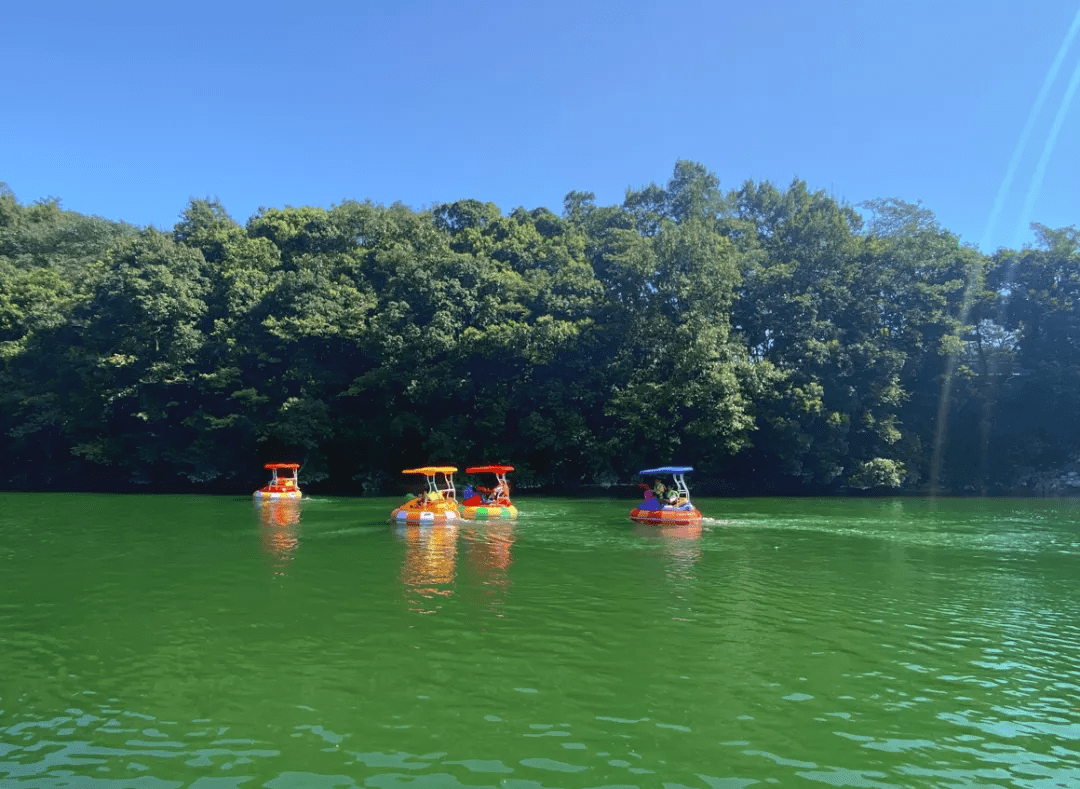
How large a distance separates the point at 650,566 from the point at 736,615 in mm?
5451

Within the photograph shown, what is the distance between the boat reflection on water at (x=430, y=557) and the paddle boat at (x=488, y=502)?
2.07 meters

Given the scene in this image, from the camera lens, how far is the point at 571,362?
1912 inches

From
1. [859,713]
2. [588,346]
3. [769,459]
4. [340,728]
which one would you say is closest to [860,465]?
[769,459]

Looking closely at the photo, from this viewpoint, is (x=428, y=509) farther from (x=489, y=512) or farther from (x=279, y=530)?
(x=279, y=530)

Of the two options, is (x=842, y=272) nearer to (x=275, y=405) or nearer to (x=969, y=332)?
(x=969, y=332)

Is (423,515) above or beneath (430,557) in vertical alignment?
above

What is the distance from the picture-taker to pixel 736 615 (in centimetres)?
1387

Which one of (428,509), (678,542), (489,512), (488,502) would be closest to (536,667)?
(678,542)

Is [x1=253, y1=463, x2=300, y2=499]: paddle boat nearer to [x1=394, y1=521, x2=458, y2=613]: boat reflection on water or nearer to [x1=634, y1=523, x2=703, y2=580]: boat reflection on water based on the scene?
[x1=394, y1=521, x2=458, y2=613]: boat reflection on water

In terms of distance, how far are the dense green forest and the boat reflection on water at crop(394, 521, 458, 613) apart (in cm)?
1975

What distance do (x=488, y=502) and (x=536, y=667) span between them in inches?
844

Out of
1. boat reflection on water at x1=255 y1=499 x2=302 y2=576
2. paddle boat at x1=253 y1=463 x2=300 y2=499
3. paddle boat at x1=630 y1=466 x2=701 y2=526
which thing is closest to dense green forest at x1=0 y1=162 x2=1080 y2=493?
paddle boat at x1=253 y1=463 x2=300 y2=499

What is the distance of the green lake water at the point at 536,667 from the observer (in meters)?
7.67

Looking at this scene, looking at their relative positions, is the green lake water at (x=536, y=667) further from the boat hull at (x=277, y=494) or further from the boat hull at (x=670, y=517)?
the boat hull at (x=277, y=494)
